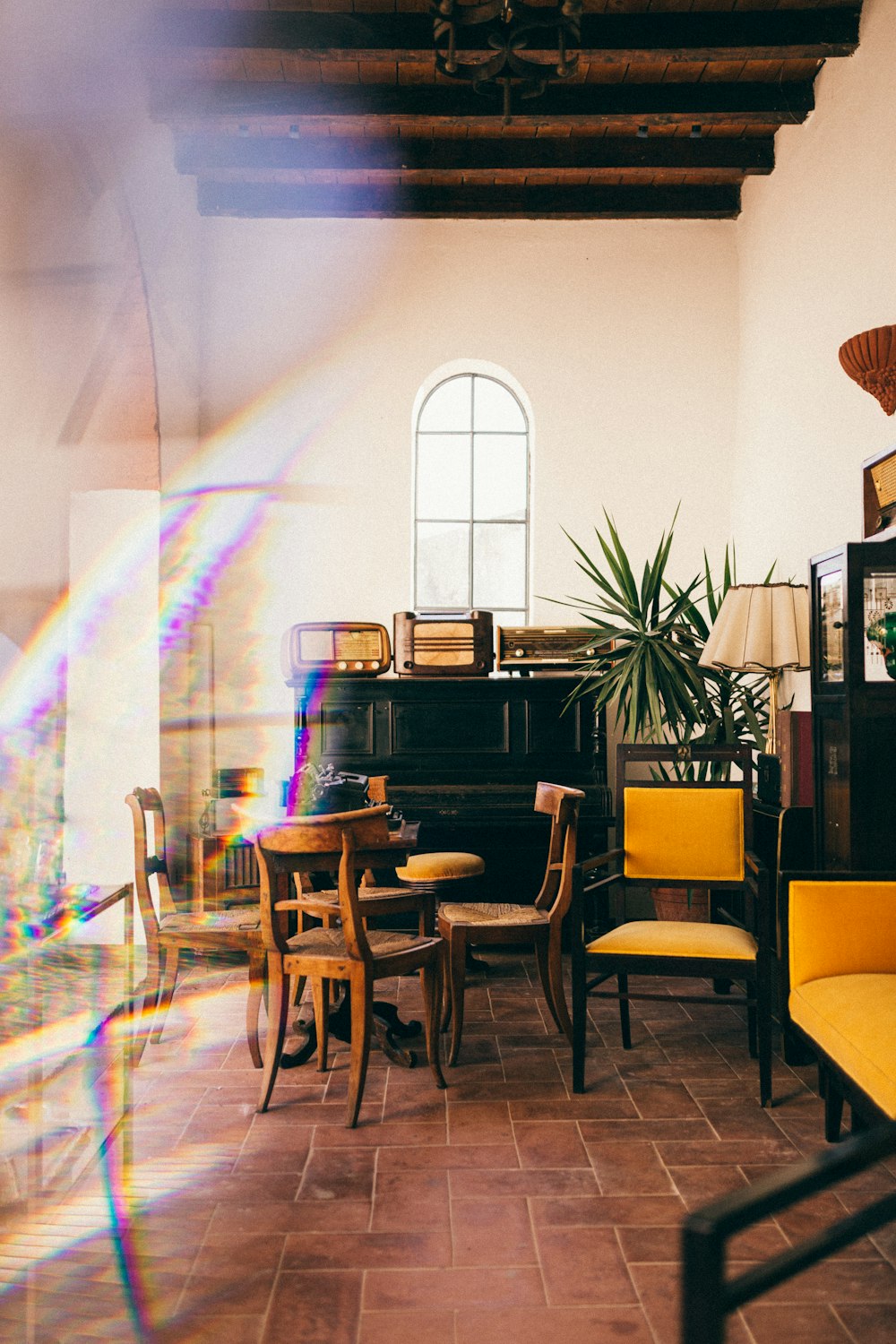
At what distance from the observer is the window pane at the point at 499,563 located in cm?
599

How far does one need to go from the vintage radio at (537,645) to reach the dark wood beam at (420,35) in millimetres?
2545

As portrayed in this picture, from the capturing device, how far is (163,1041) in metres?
3.72

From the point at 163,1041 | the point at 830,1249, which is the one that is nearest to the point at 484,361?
the point at 163,1041

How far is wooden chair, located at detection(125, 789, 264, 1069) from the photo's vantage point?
3.37 meters

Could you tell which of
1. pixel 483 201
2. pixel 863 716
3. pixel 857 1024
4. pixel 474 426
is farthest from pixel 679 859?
pixel 483 201

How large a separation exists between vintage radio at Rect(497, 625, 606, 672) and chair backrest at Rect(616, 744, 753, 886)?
143 centimetres

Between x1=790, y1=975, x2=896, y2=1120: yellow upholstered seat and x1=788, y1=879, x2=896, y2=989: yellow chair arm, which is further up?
x1=788, y1=879, x2=896, y2=989: yellow chair arm

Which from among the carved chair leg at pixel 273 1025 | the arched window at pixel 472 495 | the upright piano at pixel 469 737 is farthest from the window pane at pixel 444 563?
the carved chair leg at pixel 273 1025

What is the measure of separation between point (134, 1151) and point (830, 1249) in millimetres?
2411

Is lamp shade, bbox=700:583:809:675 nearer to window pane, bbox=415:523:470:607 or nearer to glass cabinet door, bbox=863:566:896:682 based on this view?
glass cabinet door, bbox=863:566:896:682

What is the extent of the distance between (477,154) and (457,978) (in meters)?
4.25

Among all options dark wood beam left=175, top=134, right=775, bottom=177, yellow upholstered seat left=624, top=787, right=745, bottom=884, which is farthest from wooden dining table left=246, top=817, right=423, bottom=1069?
dark wood beam left=175, top=134, right=775, bottom=177

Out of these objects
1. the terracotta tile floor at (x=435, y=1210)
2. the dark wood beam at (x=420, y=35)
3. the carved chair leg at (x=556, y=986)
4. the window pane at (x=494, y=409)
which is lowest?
the terracotta tile floor at (x=435, y=1210)

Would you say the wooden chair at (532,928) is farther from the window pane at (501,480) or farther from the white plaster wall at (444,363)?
the window pane at (501,480)
